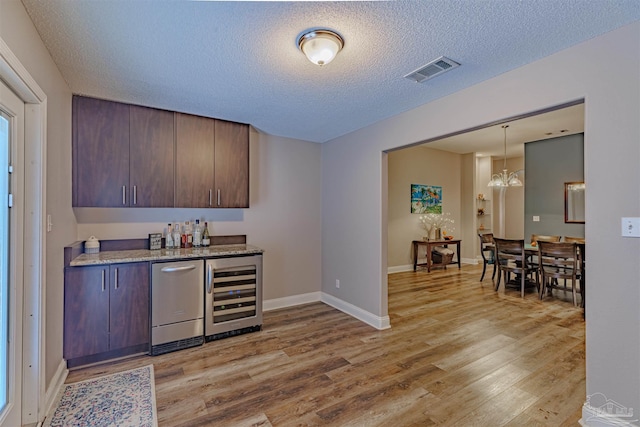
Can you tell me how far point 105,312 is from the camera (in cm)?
267

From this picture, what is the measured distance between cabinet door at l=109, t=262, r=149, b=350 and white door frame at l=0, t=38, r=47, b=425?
776mm

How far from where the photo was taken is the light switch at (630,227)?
5.60 ft

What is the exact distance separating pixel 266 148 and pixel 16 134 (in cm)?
272

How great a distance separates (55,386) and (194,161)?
91.6 inches

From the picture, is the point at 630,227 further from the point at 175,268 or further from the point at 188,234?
the point at 188,234

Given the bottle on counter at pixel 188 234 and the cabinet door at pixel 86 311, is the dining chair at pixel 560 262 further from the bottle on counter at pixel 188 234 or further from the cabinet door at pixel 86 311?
the cabinet door at pixel 86 311

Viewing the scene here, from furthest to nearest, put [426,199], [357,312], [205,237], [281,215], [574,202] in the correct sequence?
[426,199] < [574,202] < [281,215] < [357,312] < [205,237]

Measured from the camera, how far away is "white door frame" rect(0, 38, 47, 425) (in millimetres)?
1806

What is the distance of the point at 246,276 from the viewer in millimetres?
3334

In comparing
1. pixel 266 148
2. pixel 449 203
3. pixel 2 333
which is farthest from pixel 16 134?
pixel 449 203

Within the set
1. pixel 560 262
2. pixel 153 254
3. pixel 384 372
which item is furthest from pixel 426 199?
pixel 153 254

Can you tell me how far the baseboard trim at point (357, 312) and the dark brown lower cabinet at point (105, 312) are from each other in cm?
239

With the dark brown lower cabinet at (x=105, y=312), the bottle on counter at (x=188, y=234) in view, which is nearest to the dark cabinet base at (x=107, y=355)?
the dark brown lower cabinet at (x=105, y=312)

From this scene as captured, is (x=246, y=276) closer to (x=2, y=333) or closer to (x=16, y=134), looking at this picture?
(x=2, y=333)
